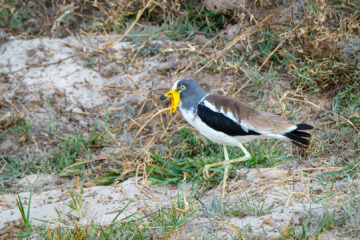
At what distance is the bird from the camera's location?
3.99 metres

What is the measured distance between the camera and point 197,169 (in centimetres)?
442

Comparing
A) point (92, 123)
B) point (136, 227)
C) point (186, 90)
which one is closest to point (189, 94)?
point (186, 90)

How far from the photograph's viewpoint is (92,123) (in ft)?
18.0

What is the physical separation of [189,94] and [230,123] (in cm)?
42

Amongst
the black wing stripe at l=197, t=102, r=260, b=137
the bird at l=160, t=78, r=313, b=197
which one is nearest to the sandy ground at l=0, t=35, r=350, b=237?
the bird at l=160, t=78, r=313, b=197

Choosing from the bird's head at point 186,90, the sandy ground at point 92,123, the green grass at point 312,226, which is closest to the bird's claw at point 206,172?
the sandy ground at point 92,123

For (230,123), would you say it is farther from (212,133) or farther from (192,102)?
(192,102)

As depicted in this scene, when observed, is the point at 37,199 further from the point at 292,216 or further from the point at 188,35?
the point at 188,35

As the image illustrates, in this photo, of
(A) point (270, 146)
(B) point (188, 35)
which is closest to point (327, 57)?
(A) point (270, 146)

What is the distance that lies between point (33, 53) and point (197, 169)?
2614mm

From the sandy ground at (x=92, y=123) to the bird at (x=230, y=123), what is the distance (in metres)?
0.31

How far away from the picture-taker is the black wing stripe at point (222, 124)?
3998 mm

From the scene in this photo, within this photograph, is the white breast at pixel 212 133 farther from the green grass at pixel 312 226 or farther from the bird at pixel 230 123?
the green grass at pixel 312 226

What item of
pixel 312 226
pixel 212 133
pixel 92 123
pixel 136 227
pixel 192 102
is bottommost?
pixel 92 123
